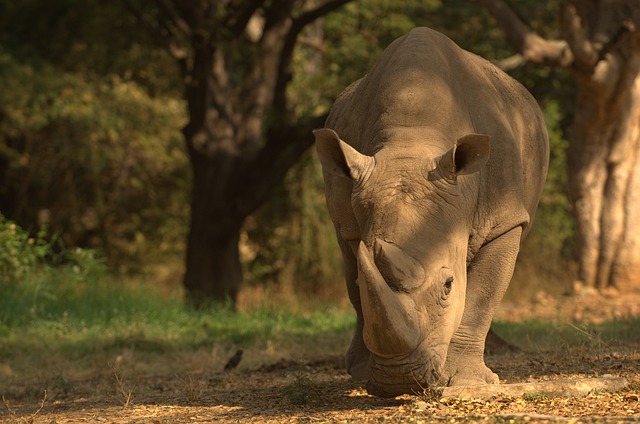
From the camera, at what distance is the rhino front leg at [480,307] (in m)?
6.18

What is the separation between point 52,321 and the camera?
10.6 meters

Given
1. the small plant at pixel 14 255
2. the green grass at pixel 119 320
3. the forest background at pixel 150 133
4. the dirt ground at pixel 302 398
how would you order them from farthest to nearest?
the forest background at pixel 150 133, the small plant at pixel 14 255, the green grass at pixel 119 320, the dirt ground at pixel 302 398

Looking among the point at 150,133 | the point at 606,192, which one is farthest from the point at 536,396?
the point at 150,133

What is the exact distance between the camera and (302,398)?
6230mm

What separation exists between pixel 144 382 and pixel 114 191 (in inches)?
478

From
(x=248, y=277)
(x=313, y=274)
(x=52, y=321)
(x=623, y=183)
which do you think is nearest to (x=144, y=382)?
(x=52, y=321)

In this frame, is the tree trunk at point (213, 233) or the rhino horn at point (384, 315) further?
the tree trunk at point (213, 233)

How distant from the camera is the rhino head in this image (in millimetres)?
5172

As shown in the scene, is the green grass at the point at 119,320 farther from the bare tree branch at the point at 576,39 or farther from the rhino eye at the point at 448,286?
the rhino eye at the point at 448,286

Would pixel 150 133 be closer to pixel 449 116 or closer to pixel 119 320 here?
Result: pixel 119 320

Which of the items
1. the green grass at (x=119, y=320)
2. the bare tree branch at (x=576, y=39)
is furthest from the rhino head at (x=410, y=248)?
the bare tree branch at (x=576, y=39)

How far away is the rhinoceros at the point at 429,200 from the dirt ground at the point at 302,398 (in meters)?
0.27

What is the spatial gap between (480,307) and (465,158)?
0.96 meters

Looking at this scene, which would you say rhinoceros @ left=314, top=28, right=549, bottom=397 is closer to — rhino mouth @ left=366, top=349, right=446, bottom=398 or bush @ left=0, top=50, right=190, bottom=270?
rhino mouth @ left=366, top=349, right=446, bottom=398
